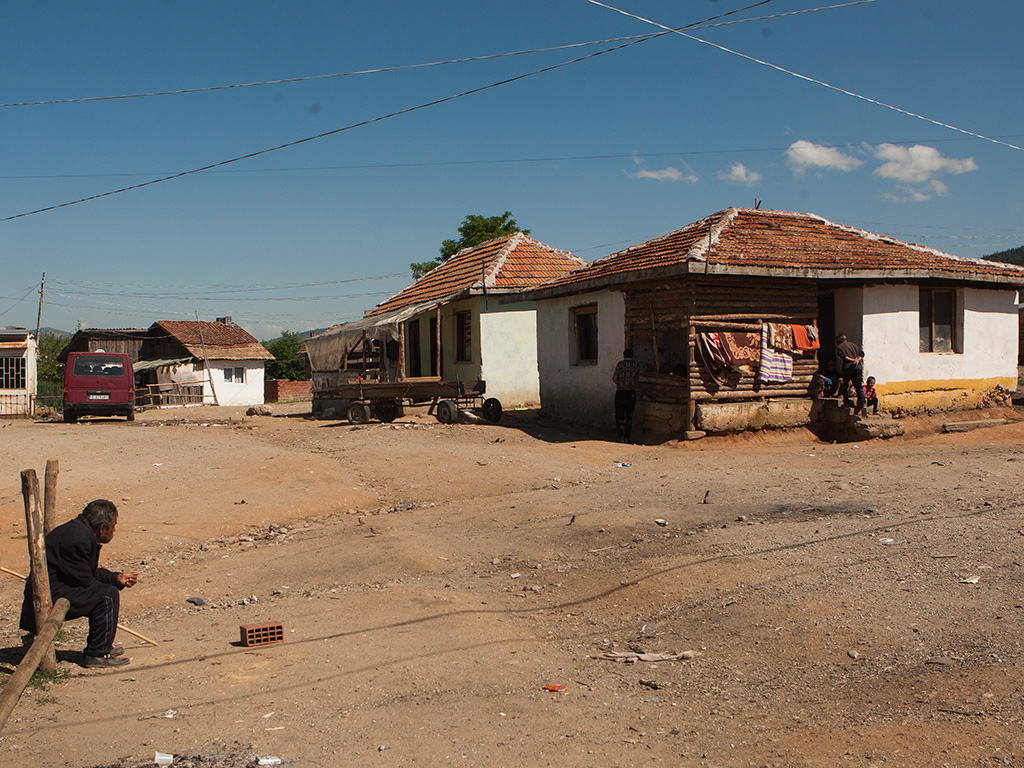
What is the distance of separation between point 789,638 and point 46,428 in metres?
18.6

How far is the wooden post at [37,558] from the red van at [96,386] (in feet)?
58.0

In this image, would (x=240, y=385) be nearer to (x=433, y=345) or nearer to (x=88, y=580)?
(x=433, y=345)

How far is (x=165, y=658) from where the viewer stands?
5598 mm

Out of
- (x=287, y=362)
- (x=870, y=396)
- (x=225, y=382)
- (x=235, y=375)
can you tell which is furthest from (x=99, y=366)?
(x=287, y=362)

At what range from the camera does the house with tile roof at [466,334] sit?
2048 centimetres

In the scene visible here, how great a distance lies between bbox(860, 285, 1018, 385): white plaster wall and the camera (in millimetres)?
15125

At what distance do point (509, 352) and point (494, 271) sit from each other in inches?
84.4

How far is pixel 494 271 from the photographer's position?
2111 cm

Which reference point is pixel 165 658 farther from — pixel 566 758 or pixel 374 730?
pixel 566 758

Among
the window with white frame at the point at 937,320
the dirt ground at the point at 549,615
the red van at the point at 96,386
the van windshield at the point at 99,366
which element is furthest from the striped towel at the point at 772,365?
the van windshield at the point at 99,366

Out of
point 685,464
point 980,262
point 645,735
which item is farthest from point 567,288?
point 645,735

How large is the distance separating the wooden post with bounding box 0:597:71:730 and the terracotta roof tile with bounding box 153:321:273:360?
1435 inches

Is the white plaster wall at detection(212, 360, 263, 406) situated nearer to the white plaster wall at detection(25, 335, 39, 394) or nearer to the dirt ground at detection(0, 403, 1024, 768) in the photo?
the white plaster wall at detection(25, 335, 39, 394)

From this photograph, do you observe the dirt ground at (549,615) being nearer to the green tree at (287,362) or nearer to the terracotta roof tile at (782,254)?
the terracotta roof tile at (782,254)
